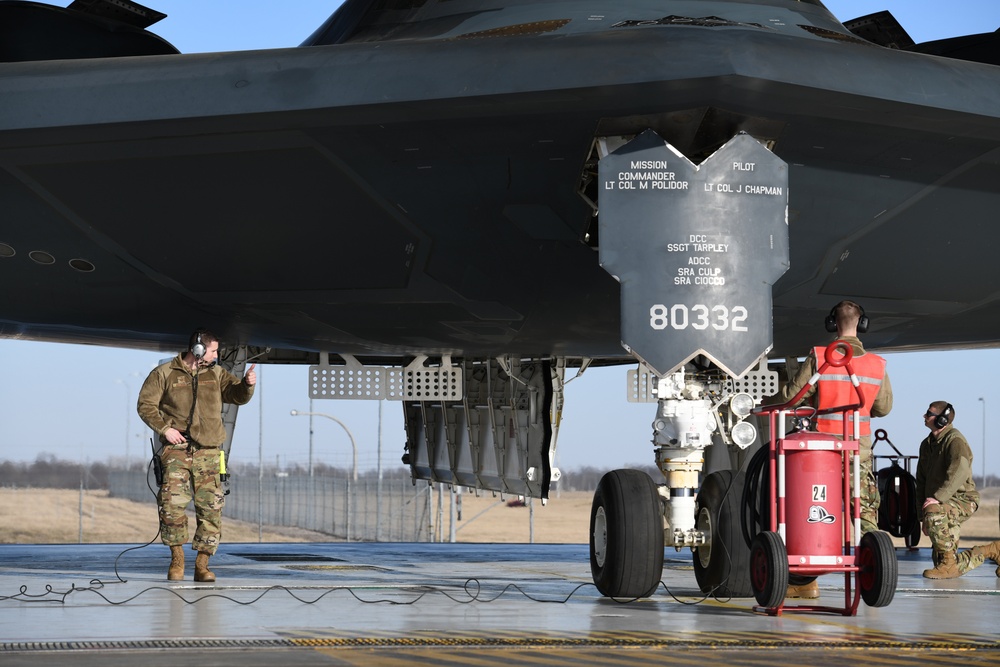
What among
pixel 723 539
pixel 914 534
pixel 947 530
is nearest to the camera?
pixel 723 539

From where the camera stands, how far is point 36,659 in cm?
541

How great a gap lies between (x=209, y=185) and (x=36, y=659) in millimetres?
3519

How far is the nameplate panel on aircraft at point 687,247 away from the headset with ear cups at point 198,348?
13.4 ft

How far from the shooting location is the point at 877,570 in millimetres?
7164

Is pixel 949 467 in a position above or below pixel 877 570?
above

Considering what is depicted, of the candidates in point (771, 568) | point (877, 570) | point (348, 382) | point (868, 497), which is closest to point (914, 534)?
point (868, 497)

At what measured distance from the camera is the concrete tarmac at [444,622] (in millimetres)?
5676

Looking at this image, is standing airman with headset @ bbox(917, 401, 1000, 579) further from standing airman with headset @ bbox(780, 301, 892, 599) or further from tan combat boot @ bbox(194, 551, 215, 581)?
tan combat boot @ bbox(194, 551, 215, 581)

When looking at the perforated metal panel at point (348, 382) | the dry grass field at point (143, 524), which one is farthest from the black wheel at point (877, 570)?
the dry grass field at point (143, 524)

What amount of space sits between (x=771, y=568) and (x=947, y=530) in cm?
508

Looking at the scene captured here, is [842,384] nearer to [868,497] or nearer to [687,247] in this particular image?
[868,497]

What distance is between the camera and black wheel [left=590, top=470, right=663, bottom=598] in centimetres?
819

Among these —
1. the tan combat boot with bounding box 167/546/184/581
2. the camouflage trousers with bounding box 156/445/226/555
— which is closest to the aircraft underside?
the camouflage trousers with bounding box 156/445/226/555

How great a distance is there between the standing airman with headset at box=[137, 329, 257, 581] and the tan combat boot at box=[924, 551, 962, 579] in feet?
20.1
